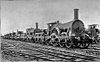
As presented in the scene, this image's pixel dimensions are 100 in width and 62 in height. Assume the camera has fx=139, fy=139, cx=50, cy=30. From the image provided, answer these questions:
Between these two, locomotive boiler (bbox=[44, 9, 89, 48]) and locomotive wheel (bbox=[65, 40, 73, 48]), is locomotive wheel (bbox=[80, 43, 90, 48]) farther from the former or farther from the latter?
locomotive wheel (bbox=[65, 40, 73, 48])

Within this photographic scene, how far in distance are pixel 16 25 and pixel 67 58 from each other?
62.2 inches

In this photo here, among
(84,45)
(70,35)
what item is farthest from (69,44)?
(84,45)

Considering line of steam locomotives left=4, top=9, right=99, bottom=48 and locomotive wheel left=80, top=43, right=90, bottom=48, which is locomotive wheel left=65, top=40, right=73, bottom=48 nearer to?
line of steam locomotives left=4, top=9, right=99, bottom=48

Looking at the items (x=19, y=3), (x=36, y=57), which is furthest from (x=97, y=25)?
(x=19, y=3)

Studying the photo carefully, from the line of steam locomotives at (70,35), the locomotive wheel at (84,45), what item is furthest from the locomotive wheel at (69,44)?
the locomotive wheel at (84,45)

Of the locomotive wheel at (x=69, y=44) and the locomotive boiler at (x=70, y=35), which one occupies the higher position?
the locomotive boiler at (x=70, y=35)

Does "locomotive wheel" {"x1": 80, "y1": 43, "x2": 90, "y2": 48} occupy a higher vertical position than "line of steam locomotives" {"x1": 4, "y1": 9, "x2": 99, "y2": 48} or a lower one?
lower

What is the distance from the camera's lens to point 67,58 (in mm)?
3006

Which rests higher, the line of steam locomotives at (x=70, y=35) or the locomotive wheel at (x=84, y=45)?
the line of steam locomotives at (x=70, y=35)

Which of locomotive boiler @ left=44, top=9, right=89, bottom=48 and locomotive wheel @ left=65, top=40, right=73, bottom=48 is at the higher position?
locomotive boiler @ left=44, top=9, right=89, bottom=48

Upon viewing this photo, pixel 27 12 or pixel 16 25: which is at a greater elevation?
pixel 27 12

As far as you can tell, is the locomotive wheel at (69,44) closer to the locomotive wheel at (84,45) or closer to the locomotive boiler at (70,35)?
the locomotive boiler at (70,35)

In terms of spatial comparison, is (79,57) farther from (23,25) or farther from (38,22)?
(23,25)

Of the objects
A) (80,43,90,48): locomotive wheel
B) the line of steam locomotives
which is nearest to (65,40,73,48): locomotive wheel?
the line of steam locomotives
